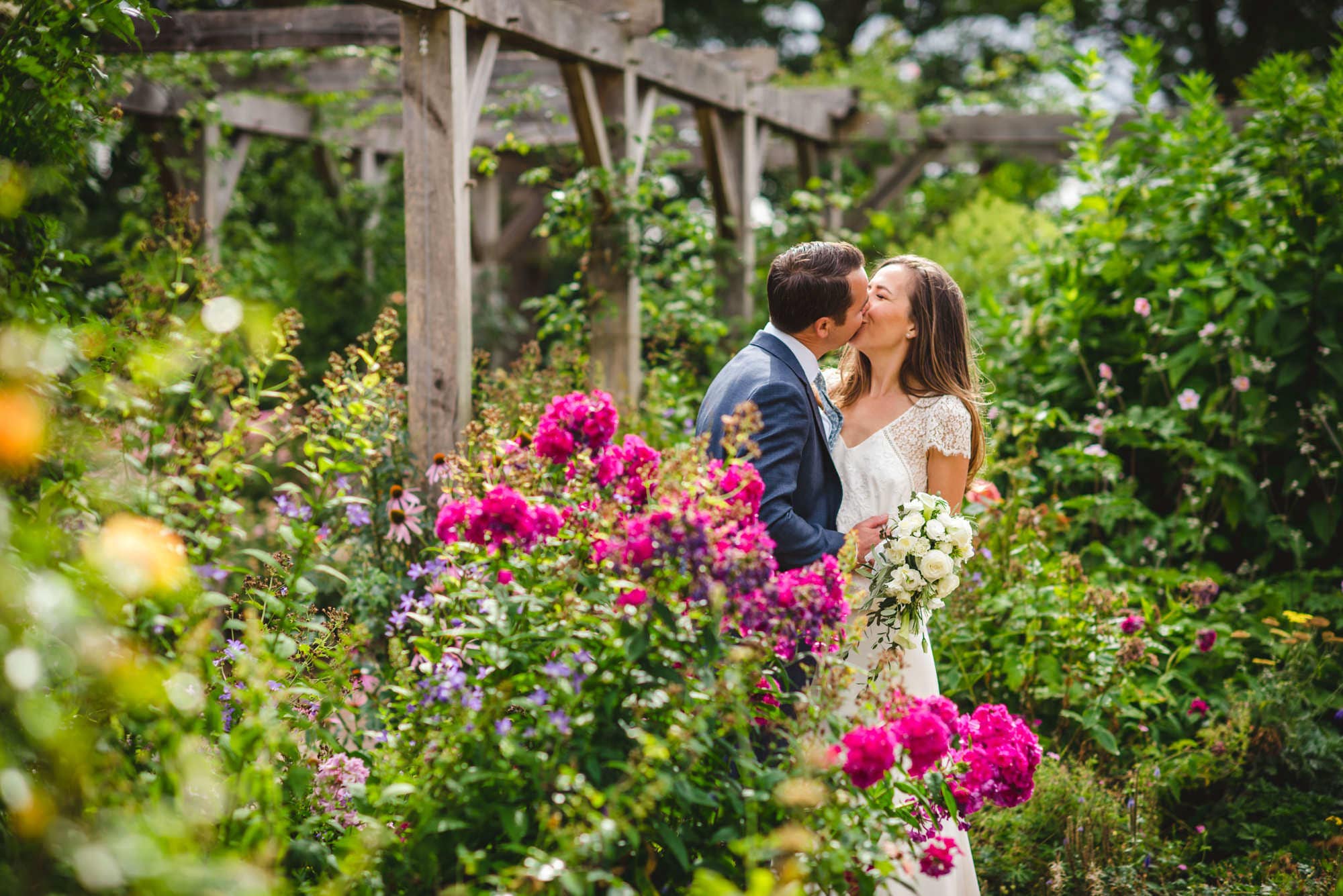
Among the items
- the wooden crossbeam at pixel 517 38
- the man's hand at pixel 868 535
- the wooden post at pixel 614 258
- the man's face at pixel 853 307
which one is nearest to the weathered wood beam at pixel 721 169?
the wooden crossbeam at pixel 517 38

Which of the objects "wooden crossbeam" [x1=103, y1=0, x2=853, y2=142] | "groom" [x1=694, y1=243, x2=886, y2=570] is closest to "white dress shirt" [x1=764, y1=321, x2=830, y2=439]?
"groom" [x1=694, y1=243, x2=886, y2=570]

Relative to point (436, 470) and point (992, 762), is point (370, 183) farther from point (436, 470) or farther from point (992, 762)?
point (992, 762)

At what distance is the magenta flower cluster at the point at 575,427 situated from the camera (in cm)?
186

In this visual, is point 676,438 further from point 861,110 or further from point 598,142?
point 861,110

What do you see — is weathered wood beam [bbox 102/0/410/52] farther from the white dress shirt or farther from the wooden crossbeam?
the white dress shirt

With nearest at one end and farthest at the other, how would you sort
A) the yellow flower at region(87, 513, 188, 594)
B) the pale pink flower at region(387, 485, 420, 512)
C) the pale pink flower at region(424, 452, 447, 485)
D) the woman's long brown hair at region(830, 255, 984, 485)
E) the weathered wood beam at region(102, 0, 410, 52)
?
A: the yellow flower at region(87, 513, 188, 594), the woman's long brown hair at region(830, 255, 984, 485), the pale pink flower at region(424, 452, 447, 485), the pale pink flower at region(387, 485, 420, 512), the weathered wood beam at region(102, 0, 410, 52)

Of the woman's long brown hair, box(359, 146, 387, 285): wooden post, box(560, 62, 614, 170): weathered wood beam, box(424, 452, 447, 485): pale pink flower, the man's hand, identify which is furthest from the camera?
box(359, 146, 387, 285): wooden post

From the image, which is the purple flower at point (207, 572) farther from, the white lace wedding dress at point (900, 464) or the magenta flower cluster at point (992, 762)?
the white lace wedding dress at point (900, 464)

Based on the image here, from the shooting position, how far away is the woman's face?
2.82m

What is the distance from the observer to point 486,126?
A: 8461 millimetres

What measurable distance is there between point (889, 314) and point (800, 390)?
1.93ft

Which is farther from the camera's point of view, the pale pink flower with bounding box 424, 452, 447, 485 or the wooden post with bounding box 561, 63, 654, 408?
the wooden post with bounding box 561, 63, 654, 408

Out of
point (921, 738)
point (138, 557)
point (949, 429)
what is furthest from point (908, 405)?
point (138, 557)

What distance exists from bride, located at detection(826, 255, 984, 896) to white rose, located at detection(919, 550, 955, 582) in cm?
44
